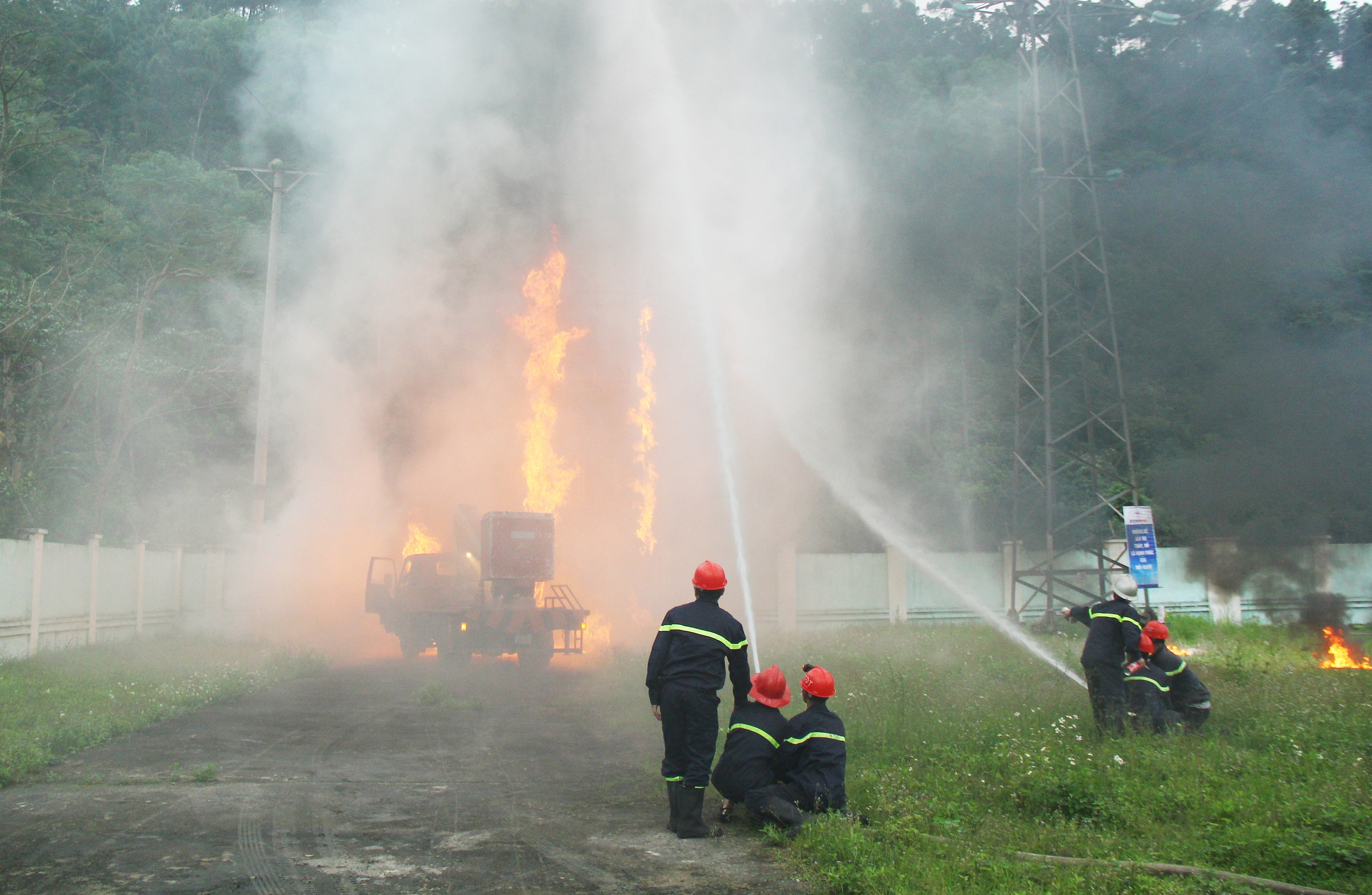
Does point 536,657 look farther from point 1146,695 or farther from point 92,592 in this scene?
point 1146,695

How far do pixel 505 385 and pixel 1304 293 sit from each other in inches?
968

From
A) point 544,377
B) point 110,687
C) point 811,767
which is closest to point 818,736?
point 811,767

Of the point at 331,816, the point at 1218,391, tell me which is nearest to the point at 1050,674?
the point at 331,816

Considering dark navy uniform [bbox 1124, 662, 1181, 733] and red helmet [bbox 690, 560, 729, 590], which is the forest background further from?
red helmet [bbox 690, 560, 729, 590]

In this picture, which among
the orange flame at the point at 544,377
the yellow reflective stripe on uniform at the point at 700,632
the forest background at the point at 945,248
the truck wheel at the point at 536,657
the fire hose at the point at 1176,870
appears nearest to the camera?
the fire hose at the point at 1176,870

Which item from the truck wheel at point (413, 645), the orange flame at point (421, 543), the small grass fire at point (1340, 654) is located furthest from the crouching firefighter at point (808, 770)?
the orange flame at point (421, 543)

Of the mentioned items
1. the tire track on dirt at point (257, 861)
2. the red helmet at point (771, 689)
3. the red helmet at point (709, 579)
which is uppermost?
the red helmet at point (709, 579)

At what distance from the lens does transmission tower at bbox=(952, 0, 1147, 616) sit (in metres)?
20.2

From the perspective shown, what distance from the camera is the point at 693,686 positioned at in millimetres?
6453

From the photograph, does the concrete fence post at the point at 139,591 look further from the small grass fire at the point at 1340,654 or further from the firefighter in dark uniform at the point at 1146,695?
the small grass fire at the point at 1340,654

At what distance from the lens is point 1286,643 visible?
17.7 m

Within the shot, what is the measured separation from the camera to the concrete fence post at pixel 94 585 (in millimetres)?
17250

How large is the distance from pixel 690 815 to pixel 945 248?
31563 mm

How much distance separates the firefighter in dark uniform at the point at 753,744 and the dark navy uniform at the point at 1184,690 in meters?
4.36
